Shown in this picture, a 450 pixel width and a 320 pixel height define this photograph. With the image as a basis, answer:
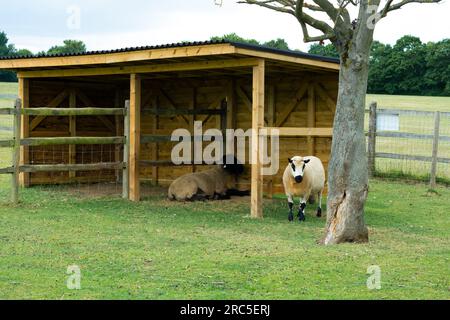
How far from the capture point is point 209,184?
15.9 meters

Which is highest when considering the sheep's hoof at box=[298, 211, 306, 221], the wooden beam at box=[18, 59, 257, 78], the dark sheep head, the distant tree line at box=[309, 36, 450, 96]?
the distant tree line at box=[309, 36, 450, 96]

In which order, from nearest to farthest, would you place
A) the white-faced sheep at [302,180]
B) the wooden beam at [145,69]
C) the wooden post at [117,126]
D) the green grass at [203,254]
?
the green grass at [203,254]
the white-faced sheep at [302,180]
the wooden beam at [145,69]
the wooden post at [117,126]

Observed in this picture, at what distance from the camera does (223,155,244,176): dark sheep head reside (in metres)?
16.8

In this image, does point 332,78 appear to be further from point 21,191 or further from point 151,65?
point 21,191

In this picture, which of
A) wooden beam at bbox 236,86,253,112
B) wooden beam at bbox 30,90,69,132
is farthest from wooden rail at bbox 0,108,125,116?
wooden beam at bbox 30,90,69,132

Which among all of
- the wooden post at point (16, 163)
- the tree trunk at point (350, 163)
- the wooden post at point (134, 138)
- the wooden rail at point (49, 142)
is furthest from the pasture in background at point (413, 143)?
the wooden post at point (16, 163)

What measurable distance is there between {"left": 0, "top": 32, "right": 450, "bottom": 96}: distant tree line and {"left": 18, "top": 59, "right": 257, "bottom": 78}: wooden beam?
36805mm

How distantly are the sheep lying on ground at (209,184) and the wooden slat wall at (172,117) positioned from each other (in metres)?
0.93

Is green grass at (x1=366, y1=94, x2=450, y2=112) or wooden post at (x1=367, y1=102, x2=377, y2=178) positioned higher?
green grass at (x1=366, y1=94, x2=450, y2=112)

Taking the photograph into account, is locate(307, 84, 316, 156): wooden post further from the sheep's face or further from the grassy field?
the sheep's face

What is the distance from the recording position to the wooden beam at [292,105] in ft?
55.9

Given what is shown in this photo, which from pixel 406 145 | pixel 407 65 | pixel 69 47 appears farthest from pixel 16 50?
pixel 406 145

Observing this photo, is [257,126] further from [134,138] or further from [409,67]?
[409,67]

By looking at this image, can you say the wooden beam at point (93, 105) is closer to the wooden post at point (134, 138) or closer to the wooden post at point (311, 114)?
the wooden post at point (134, 138)
